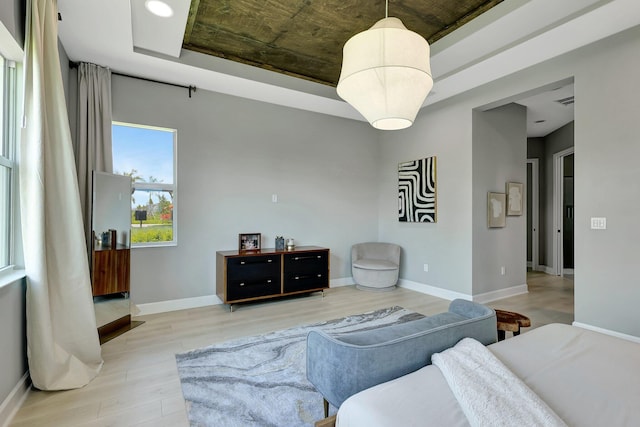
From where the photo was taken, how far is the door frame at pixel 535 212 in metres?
6.73

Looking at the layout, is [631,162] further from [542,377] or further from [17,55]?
[17,55]

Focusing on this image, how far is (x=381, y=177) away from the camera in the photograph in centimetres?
577

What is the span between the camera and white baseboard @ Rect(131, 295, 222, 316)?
3.77m

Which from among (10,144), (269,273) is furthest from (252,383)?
(10,144)

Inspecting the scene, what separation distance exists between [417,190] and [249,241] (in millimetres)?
2717

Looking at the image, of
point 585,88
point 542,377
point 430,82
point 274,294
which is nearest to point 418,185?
point 585,88

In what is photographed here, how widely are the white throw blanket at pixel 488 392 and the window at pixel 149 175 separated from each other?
3616 millimetres

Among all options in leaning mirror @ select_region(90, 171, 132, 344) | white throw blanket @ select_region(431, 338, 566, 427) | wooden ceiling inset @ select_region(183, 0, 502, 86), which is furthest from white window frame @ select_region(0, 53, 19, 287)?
white throw blanket @ select_region(431, 338, 566, 427)

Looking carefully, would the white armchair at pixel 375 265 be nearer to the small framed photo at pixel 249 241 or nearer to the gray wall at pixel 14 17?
the small framed photo at pixel 249 241

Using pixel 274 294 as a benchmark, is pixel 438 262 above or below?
above

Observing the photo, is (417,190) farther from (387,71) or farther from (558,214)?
(558,214)

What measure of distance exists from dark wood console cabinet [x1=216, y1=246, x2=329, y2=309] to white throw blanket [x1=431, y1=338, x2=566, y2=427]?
2997 millimetres

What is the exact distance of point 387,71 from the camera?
1.85 metres

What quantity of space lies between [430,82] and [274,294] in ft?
10.5
